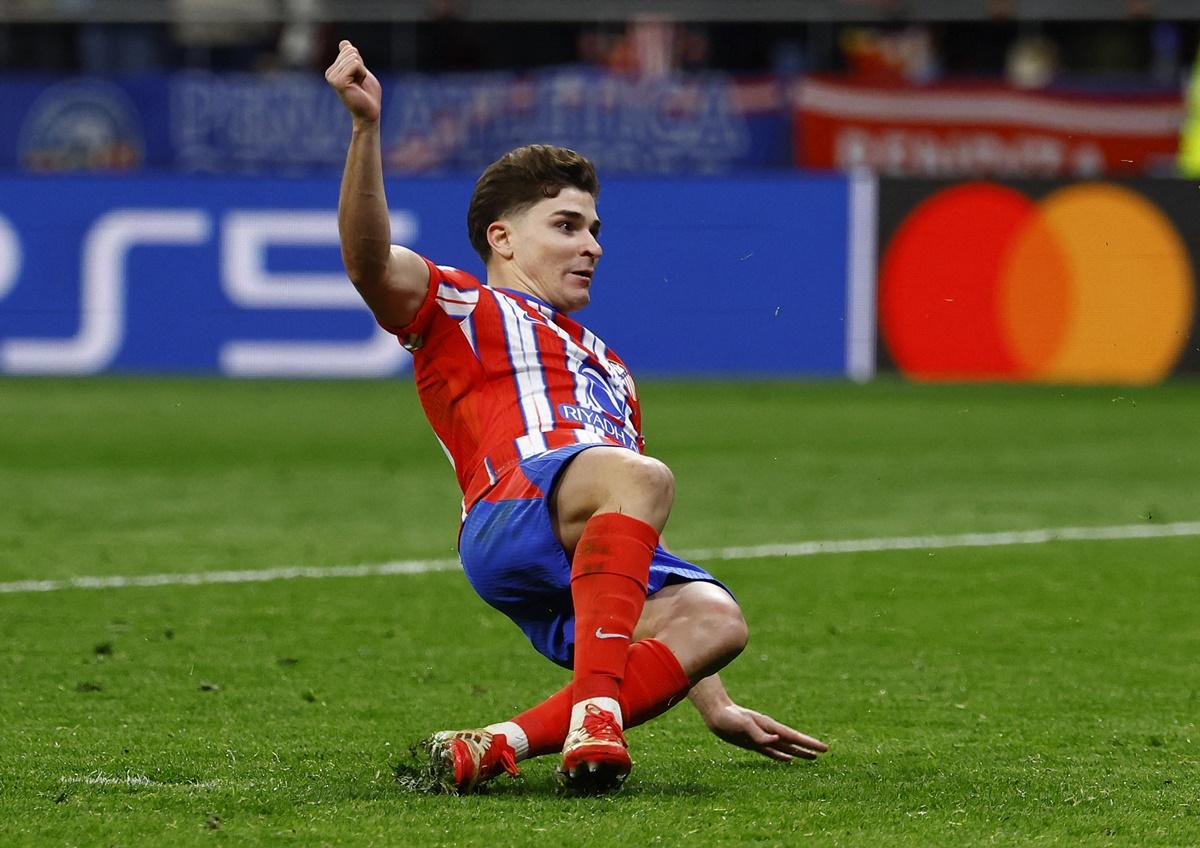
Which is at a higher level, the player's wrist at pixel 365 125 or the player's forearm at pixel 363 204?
the player's wrist at pixel 365 125

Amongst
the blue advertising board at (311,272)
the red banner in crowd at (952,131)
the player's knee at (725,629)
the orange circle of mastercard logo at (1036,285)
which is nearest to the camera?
the player's knee at (725,629)

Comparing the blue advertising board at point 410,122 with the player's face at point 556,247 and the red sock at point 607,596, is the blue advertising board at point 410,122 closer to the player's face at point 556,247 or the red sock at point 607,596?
the player's face at point 556,247

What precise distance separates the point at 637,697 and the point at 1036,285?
455 inches

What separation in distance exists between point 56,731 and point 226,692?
605 millimetres

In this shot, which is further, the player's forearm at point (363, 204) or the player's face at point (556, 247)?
the player's face at point (556, 247)

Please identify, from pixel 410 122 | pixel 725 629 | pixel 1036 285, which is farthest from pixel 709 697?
pixel 410 122

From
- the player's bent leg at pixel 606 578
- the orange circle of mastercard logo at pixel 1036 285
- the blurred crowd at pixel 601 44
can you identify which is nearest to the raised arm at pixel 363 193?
the player's bent leg at pixel 606 578

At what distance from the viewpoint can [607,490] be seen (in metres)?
3.70

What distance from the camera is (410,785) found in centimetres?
373

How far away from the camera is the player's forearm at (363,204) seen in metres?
3.63

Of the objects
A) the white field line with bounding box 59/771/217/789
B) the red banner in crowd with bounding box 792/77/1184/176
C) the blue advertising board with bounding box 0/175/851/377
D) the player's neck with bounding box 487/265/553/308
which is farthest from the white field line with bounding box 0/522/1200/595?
the red banner in crowd with bounding box 792/77/1184/176

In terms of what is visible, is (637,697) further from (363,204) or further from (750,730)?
(363,204)

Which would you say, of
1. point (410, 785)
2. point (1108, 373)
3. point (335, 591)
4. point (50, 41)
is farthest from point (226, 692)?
point (50, 41)

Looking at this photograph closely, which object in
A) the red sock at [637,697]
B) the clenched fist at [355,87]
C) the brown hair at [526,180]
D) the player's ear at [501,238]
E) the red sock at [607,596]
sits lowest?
the red sock at [637,697]
